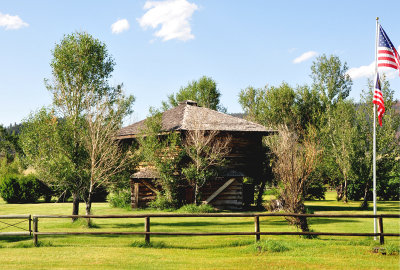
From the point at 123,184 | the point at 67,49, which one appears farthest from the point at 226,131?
the point at 67,49

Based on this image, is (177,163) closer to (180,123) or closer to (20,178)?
(180,123)

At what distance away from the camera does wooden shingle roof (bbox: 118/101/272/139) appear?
28016 mm

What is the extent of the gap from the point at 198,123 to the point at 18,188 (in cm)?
1887

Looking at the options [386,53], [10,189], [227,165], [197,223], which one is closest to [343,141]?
[227,165]

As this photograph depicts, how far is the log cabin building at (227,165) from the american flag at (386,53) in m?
14.2

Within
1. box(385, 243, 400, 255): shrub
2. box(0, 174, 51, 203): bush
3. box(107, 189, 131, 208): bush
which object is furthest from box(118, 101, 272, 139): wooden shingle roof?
box(385, 243, 400, 255): shrub

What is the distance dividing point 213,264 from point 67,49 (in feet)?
62.5

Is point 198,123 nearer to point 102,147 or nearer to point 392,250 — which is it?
point 102,147

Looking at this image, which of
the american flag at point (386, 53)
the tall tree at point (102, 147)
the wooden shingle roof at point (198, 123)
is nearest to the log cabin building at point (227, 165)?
the wooden shingle roof at point (198, 123)

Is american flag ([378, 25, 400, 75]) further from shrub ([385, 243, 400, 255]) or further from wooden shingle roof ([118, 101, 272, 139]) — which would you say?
wooden shingle roof ([118, 101, 272, 139])

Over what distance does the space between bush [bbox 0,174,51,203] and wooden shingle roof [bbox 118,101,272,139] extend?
10310 mm

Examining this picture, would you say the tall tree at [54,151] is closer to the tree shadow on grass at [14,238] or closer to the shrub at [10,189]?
the tree shadow on grass at [14,238]

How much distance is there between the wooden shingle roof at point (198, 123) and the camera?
28.0 meters

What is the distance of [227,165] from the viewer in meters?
28.2
